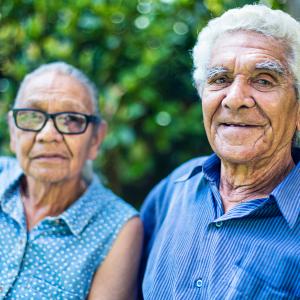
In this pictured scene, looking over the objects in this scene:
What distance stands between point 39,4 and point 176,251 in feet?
6.23

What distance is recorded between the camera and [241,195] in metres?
2.31

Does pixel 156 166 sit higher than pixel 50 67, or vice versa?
pixel 50 67

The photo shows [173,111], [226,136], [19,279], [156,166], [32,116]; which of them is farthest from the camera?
[156,166]

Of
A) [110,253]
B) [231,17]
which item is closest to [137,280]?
[110,253]

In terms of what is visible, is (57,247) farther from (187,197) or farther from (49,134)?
(187,197)

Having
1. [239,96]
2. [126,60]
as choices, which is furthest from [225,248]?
[126,60]

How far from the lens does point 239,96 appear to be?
212cm

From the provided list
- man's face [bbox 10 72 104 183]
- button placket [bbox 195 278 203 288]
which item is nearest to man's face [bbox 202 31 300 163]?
button placket [bbox 195 278 203 288]

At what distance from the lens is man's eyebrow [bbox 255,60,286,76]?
211cm

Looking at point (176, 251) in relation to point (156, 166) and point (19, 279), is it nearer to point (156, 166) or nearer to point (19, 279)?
point (19, 279)

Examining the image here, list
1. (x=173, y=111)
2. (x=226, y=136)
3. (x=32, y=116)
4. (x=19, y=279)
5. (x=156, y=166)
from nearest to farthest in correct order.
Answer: (x=226, y=136)
(x=19, y=279)
(x=32, y=116)
(x=173, y=111)
(x=156, y=166)

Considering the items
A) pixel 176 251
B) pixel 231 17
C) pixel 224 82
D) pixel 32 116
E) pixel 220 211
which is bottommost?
pixel 176 251

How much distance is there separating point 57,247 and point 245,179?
3.19ft

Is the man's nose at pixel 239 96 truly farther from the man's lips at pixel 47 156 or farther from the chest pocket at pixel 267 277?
the man's lips at pixel 47 156
